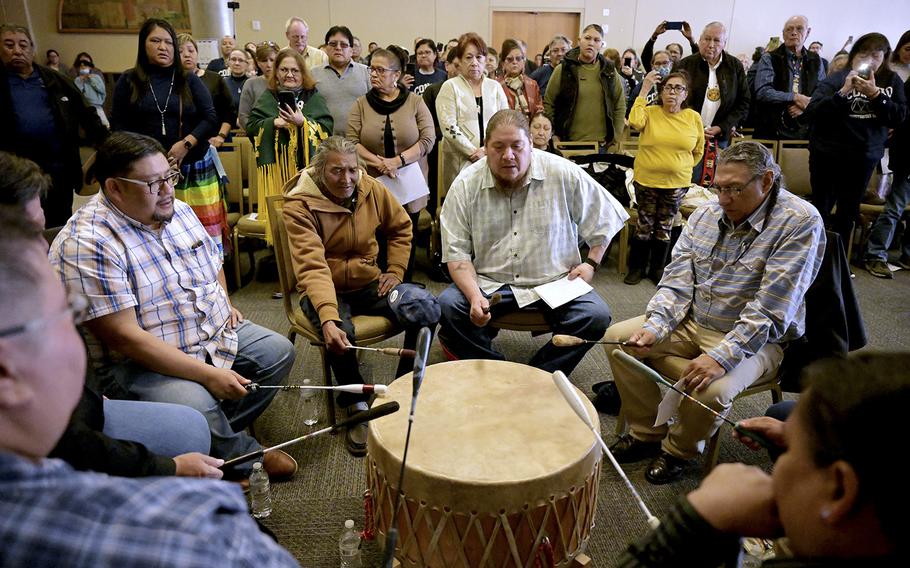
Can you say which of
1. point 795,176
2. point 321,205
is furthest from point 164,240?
point 795,176

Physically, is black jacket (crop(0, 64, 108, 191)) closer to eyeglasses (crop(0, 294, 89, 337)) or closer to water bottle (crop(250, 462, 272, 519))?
water bottle (crop(250, 462, 272, 519))

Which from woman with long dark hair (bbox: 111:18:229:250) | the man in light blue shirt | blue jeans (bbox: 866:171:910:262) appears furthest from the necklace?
blue jeans (bbox: 866:171:910:262)

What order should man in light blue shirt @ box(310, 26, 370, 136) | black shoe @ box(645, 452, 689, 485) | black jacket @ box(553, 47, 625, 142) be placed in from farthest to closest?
1. black jacket @ box(553, 47, 625, 142)
2. man in light blue shirt @ box(310, 26, 370, 136)
3. black shoe @ box(645, 452, 689, 485)

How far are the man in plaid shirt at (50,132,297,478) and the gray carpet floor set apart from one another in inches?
10.7

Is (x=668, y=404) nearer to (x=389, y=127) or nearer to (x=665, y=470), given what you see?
(x=665, y=470)

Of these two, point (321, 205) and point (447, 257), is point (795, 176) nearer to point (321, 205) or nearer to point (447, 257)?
point (447, 257)

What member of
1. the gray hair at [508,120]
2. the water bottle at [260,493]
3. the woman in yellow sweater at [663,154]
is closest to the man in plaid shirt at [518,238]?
the gray hair at [508,120]

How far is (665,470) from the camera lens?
2.05 m

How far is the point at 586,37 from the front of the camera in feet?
14.4

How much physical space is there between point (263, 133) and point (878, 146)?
396 centimetres

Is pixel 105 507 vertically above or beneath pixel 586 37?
beneath

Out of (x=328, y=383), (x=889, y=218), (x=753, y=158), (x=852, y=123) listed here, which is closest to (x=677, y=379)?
(x=753, y=158)

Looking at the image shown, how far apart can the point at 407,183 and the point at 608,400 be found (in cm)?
187

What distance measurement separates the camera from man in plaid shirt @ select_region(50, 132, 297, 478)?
169cm
